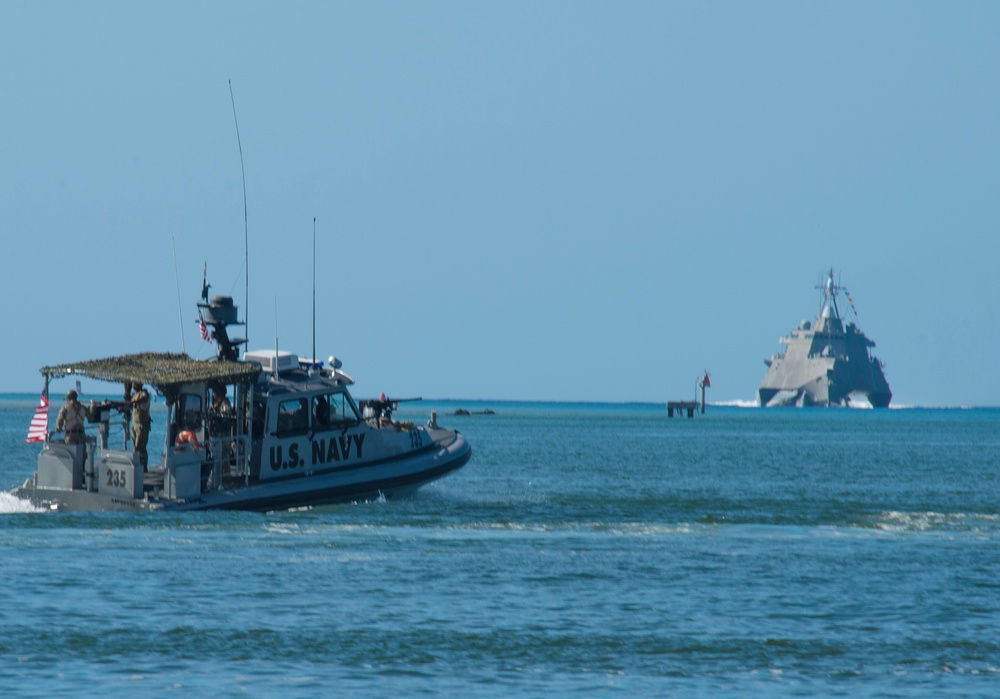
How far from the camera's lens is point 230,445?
898 inches

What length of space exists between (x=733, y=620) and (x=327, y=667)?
14.3 feet

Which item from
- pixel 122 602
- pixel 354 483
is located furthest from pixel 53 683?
pixel 354 483

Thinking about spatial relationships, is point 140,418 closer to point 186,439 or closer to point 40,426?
point 186,439

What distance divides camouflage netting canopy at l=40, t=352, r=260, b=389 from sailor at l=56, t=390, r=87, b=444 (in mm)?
539

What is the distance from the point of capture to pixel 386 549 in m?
19.6

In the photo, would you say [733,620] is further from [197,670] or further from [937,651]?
[197,670]

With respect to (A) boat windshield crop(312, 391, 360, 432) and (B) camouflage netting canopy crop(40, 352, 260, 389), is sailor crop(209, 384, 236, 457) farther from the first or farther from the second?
(A) boat windshield crop(312, 391, 360, 432)

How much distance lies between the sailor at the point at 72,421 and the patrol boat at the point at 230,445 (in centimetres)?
15

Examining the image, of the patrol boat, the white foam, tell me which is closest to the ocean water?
the white foam

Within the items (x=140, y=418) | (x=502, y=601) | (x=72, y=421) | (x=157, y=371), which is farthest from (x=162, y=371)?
(x=502, y=601)

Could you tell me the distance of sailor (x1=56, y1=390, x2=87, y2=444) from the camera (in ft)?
70.4

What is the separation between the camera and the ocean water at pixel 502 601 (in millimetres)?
11969

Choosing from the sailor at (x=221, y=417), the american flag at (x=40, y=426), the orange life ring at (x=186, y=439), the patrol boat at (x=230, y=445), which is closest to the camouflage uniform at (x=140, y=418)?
the patrol boat at (x=230, y=445)

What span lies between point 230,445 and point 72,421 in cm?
246
